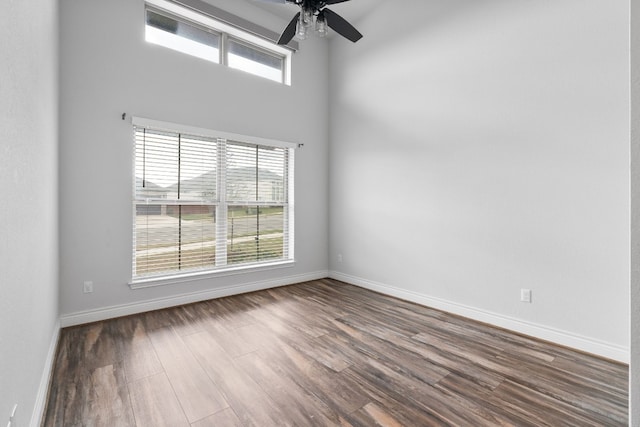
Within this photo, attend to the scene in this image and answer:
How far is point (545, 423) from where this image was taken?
1.63 metres

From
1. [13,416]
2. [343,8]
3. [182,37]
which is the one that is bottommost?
[13,416]

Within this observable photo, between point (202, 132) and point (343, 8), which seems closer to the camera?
point (202, 132)

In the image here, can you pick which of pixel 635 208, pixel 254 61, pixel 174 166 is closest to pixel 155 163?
pixel 174 166

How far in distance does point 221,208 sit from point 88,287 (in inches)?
62.1

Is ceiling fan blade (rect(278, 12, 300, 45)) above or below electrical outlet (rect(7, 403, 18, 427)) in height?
above

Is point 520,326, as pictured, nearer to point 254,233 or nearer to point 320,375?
point 320,375

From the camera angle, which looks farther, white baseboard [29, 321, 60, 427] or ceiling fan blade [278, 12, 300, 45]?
ceiling fan blade [278, 12, 300, 45]

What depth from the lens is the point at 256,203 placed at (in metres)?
4.20

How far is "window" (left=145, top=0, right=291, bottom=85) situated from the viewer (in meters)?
3.45

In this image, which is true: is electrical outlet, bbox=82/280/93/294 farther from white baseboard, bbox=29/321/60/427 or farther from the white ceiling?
the white ceiling

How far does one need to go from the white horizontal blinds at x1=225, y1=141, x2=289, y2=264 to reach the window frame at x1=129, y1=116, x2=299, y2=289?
4 centimetres

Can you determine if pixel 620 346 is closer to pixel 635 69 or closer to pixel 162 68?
pixel 635 69

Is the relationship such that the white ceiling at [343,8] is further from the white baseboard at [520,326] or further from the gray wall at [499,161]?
the white baseboard at [520,326]

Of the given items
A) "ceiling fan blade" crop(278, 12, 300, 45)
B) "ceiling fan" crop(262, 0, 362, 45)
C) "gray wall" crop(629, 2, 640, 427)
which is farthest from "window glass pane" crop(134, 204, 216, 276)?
"gray wall" crop(629, 2, 640, 427)
